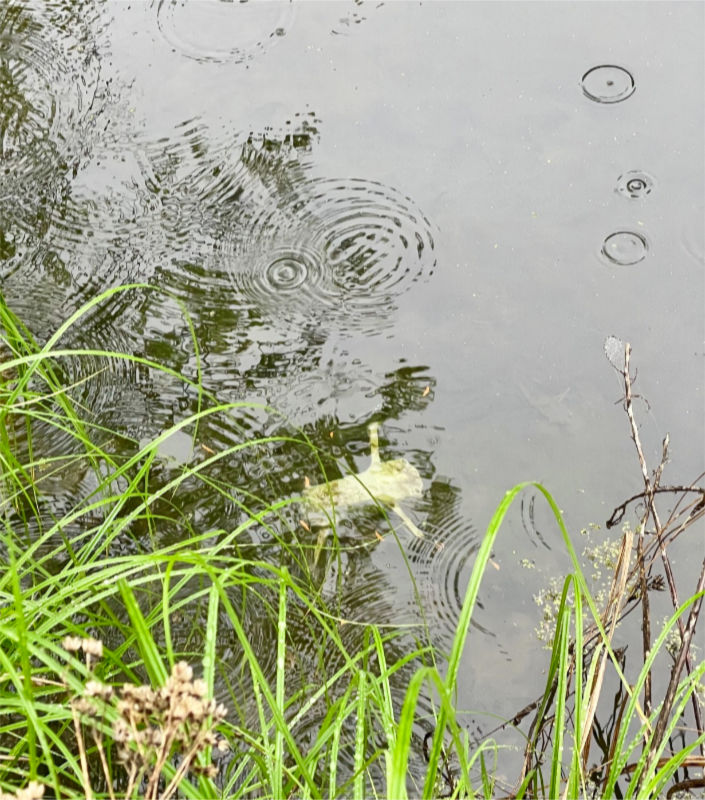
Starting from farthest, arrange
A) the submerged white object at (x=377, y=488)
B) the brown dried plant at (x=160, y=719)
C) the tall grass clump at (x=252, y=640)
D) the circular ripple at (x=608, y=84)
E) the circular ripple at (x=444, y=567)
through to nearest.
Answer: the circular ripple at (x=608, y=84) → the submerged white object at (x=377, y=488) → the circular ripple at (x=444, y=567) → the tall grass clump at (x=252, y=640) → the brown dried plant at (x=160, y=719)

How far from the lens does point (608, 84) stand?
7.35 feet

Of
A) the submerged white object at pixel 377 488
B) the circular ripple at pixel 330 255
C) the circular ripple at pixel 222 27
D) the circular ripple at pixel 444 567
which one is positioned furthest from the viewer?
the circular ripple at pixel 222 27

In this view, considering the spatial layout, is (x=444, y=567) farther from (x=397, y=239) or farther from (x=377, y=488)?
(x=397, y=239)

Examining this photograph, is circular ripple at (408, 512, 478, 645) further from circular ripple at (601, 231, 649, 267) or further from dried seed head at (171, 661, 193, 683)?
dried seed head at (171, 661, 193, 683)

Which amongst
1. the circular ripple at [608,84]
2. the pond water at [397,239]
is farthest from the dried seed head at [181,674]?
the circular ripple at [608,84]

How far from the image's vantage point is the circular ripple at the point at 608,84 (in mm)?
2223

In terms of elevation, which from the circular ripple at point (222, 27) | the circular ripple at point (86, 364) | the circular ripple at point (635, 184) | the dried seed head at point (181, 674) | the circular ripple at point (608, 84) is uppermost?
the circular ripple at point (222, 27)

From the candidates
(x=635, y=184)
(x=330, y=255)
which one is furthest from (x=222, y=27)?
(x=635, y=184)

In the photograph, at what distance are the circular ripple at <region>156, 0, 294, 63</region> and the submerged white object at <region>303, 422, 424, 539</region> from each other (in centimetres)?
129

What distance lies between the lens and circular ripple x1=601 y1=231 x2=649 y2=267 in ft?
6.63

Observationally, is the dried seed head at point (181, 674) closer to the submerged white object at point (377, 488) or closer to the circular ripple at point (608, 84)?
the submerged white object at point (377, 488)

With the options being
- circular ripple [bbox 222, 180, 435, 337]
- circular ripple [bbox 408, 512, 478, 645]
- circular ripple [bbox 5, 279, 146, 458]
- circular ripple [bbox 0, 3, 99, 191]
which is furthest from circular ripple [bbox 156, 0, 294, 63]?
circular ripple [bbox 408, 512, 478, 645]

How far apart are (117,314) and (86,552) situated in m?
0.82

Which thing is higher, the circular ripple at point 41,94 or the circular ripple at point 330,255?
the circular ripple at point 41,94
